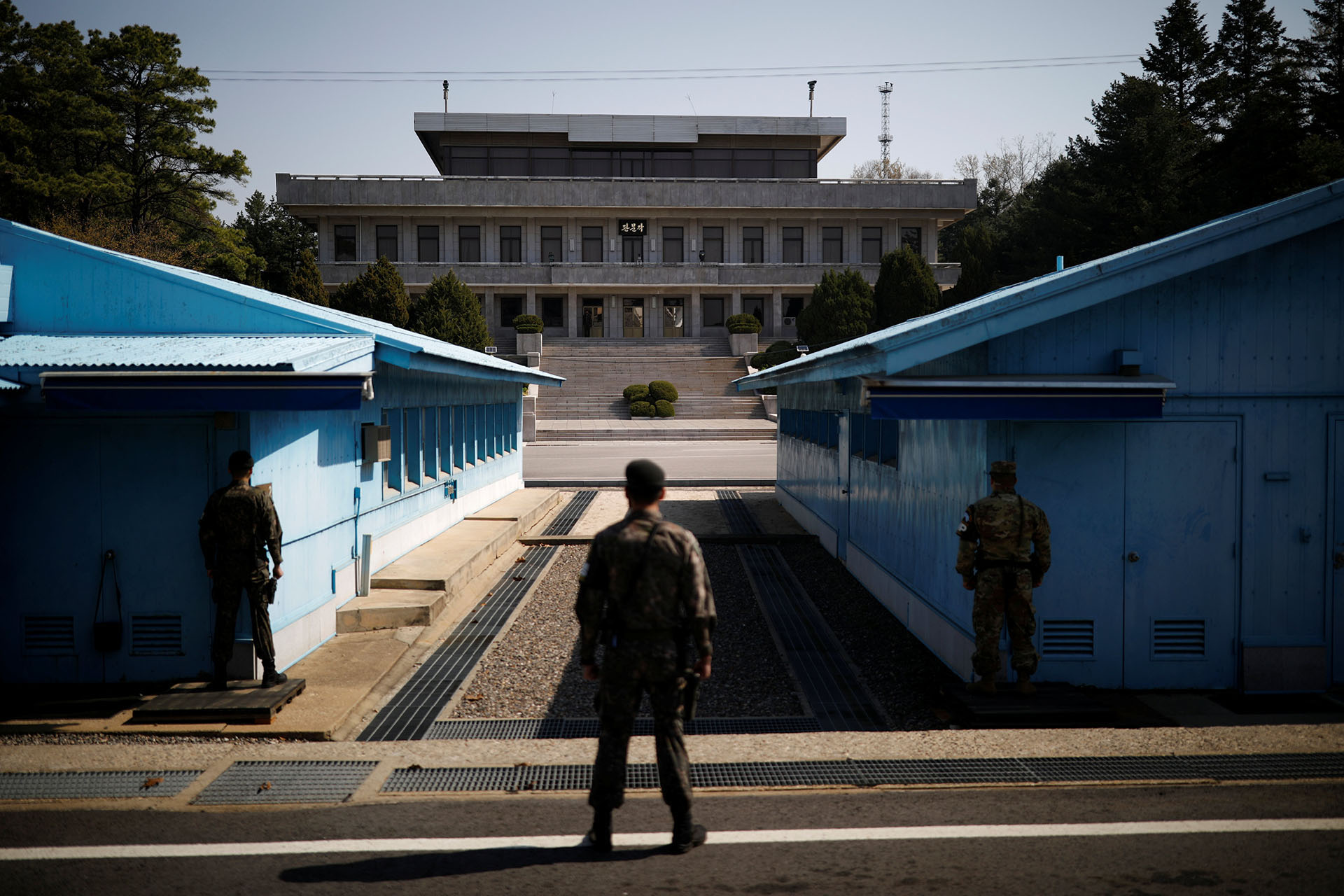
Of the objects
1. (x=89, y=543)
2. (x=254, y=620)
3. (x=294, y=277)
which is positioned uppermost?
(x=294, y=277)

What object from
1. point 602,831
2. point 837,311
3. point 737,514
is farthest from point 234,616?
point 837,311

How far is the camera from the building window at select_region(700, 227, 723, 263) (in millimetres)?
62875

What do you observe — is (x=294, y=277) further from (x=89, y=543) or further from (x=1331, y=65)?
(x=1331, y=65)

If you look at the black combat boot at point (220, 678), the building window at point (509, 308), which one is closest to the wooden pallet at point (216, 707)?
the black combat boot at point (220, 678)

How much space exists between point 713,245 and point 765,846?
197 feet

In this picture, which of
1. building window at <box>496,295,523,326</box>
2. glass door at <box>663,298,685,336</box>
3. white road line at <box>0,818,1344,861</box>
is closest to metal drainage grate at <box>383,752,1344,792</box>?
white road line at <box>0,818,1344,861</box>

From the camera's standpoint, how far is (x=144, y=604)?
8.12 m

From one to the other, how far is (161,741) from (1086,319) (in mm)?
8026

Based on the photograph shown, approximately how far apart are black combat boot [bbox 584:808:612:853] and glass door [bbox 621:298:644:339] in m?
58.5

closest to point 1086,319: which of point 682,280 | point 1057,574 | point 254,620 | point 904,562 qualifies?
point 1057,574

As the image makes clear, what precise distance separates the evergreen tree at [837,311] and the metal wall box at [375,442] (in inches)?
1659

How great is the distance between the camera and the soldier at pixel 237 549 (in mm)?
Answer: 7359

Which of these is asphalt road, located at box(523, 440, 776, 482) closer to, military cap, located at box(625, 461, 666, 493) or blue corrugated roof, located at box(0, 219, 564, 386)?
blue corrugated roof, located at box(0, 219, 564, 386)

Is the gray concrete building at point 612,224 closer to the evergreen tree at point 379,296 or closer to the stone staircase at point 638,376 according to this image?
the stone staircase at point 638,376
